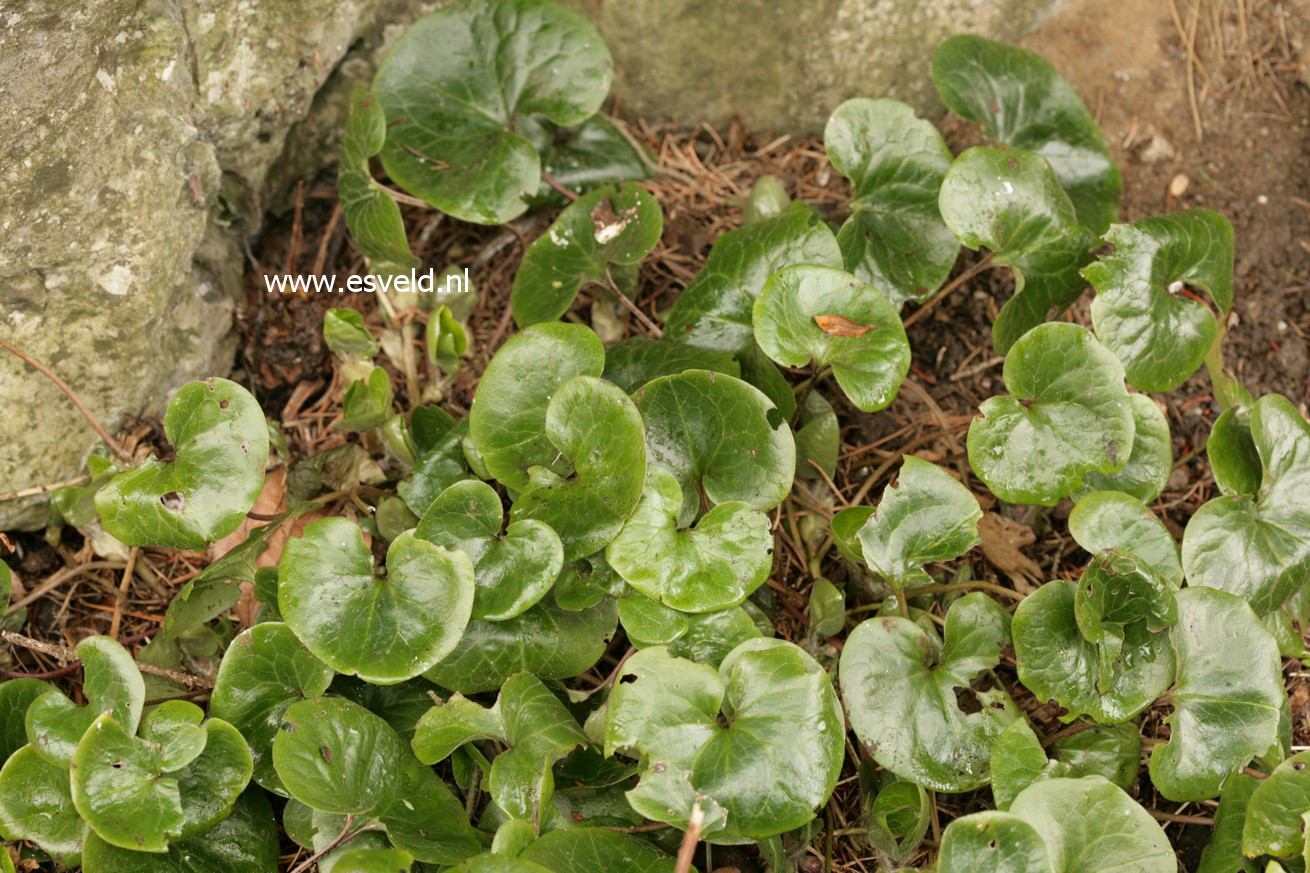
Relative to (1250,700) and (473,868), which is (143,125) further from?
(1250,700)

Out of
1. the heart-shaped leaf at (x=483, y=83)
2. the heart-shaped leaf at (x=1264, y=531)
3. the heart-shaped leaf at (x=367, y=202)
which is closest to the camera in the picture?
the heart-shaped leaf at (x=1264, y=531)

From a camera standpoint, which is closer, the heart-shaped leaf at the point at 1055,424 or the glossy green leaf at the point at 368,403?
the heart-shaped leaf at the point at 1055,424

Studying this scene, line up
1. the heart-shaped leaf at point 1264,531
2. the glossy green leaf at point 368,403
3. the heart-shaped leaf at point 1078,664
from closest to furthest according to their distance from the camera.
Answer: the heart-shaped leaf at point 1078,664 → the heart-shaped leaf at point 1264,531 → the glossy green leaf at point 368,403

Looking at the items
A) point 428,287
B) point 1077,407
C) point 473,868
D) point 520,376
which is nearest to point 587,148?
point 428,287

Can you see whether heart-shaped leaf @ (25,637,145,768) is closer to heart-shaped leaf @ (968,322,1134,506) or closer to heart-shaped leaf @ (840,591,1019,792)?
heart-shaped leaf @ (840,591,1019,792)

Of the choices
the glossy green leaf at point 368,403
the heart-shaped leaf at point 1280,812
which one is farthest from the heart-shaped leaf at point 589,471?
the heart-shaped leaf at point 1280,812

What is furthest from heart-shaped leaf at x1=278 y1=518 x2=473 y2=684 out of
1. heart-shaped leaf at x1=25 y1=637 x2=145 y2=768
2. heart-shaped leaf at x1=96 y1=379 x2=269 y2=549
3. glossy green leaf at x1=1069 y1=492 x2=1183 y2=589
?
glossy green leaf at x1=1069 y1=492 x2=1183 y2=589

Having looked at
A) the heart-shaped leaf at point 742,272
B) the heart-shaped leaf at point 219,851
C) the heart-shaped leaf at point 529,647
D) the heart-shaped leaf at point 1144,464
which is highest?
the heart-shaped leaf at point 742,272

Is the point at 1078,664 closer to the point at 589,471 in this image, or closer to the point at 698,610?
the point at 698,610

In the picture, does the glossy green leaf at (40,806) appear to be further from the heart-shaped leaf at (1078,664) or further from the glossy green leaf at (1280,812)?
the glossy green leaf at (1280,812)
